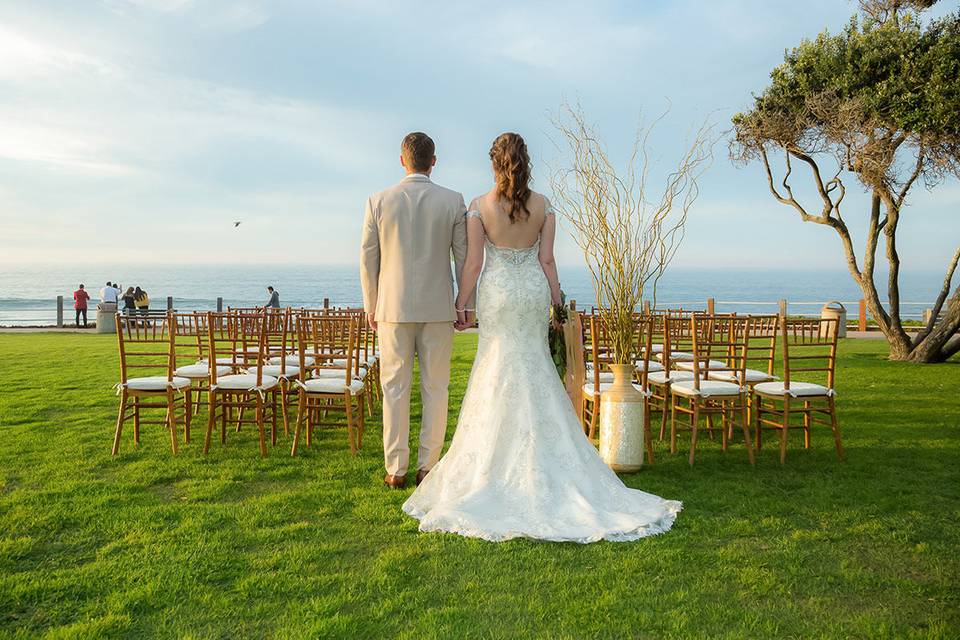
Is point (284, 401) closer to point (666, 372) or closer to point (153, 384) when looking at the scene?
point (153, 384)

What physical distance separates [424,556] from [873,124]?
10844 millimetres

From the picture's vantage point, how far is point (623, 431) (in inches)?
179

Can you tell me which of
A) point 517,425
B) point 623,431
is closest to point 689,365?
point 623,431

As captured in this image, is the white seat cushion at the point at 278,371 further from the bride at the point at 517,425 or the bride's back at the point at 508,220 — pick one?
the bride's back at the point at 508,220

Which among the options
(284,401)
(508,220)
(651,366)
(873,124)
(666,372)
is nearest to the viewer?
(508,220)

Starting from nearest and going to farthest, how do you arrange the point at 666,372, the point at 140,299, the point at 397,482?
the point at 397,482 < the point at 666,372 < the point at 140,299

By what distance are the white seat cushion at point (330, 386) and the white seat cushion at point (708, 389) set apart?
2.29 metres

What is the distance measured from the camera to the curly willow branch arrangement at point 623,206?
467cm

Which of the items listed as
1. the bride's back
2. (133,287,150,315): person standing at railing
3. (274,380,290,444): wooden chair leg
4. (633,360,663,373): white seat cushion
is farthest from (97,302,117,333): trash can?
the bride's back

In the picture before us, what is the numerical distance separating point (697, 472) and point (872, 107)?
8.85 metres

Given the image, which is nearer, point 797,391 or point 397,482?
point 397,482

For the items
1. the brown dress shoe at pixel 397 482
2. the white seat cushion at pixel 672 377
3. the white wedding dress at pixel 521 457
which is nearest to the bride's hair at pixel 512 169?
the white wedding dress at pixel 521 457

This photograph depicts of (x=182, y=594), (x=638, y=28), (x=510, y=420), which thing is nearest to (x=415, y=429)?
(x=510, y=420)

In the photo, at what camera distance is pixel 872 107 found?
10.9m
